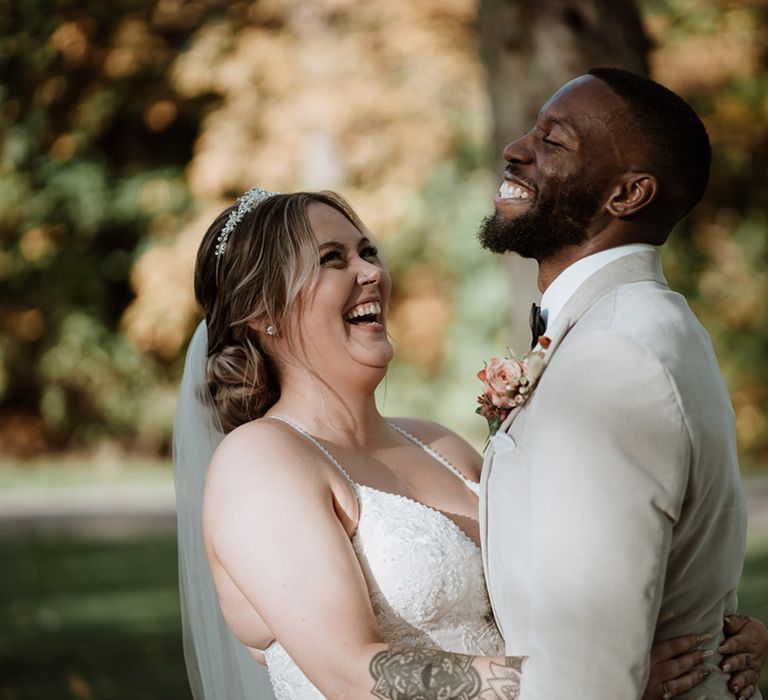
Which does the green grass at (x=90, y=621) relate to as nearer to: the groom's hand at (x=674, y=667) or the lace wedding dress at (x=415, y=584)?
the lace wedding dress at (x=415, y=584)

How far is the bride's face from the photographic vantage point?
3312 mm

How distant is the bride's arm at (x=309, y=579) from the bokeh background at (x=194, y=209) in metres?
6.17

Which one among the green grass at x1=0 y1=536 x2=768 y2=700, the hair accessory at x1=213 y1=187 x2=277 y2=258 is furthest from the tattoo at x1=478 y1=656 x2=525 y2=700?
the green grass at x1=0 y1=536 x2=768 y2=700

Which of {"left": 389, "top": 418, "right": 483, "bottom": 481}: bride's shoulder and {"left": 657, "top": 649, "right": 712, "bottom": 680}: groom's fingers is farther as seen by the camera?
{"left": 389, "top": 418, "right": 483, "bottom": 481}: bride's shoulder

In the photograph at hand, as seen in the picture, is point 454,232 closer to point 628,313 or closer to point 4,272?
point 4,272

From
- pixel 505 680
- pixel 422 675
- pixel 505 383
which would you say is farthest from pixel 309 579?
pixel 505 383

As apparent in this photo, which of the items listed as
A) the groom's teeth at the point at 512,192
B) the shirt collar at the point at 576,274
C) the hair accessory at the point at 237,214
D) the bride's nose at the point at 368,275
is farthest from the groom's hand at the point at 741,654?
the hair accessory at the point at 237,214

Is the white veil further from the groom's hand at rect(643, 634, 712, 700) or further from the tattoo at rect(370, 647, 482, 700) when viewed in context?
the groom's hand at rect(643, 634, 712, 700)

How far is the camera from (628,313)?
7.70 ft

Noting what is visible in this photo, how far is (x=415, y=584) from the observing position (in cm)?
301

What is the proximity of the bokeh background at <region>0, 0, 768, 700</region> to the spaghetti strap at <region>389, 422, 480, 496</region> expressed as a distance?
5.60 meters

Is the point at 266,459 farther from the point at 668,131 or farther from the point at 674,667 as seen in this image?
the point at 668,131

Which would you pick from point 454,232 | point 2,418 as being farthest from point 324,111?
point 2,418

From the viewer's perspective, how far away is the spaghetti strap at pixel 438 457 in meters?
3.57
